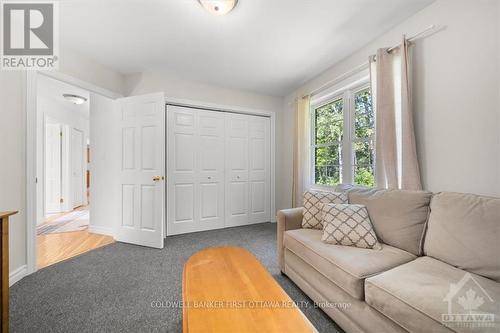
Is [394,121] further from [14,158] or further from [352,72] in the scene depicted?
[14,158]

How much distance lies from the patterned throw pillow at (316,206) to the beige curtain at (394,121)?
18.5 inches

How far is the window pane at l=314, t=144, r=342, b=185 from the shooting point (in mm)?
2777

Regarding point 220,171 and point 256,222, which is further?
point 256,222

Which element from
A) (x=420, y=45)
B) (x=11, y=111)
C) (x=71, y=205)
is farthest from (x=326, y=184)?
(x=71, y=205)

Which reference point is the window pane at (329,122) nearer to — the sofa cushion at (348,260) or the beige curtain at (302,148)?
the beige curtain at (302,148)

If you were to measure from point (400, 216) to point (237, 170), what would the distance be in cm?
249

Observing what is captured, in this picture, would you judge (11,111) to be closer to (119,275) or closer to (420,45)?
(119,275)

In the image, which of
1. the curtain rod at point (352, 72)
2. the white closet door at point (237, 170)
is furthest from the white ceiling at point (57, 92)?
the curtain rod at point (352, 72)

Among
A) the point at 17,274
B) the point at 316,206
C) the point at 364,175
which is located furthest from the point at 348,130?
the point at 17,274

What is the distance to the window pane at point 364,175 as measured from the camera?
230cm

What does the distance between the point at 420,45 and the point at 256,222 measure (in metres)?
3.24

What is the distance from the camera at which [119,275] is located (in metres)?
1.90

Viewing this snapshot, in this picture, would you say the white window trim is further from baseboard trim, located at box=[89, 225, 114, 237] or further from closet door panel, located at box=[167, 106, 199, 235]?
baseboard trim, located at box=[89, 225, 114, 237]
